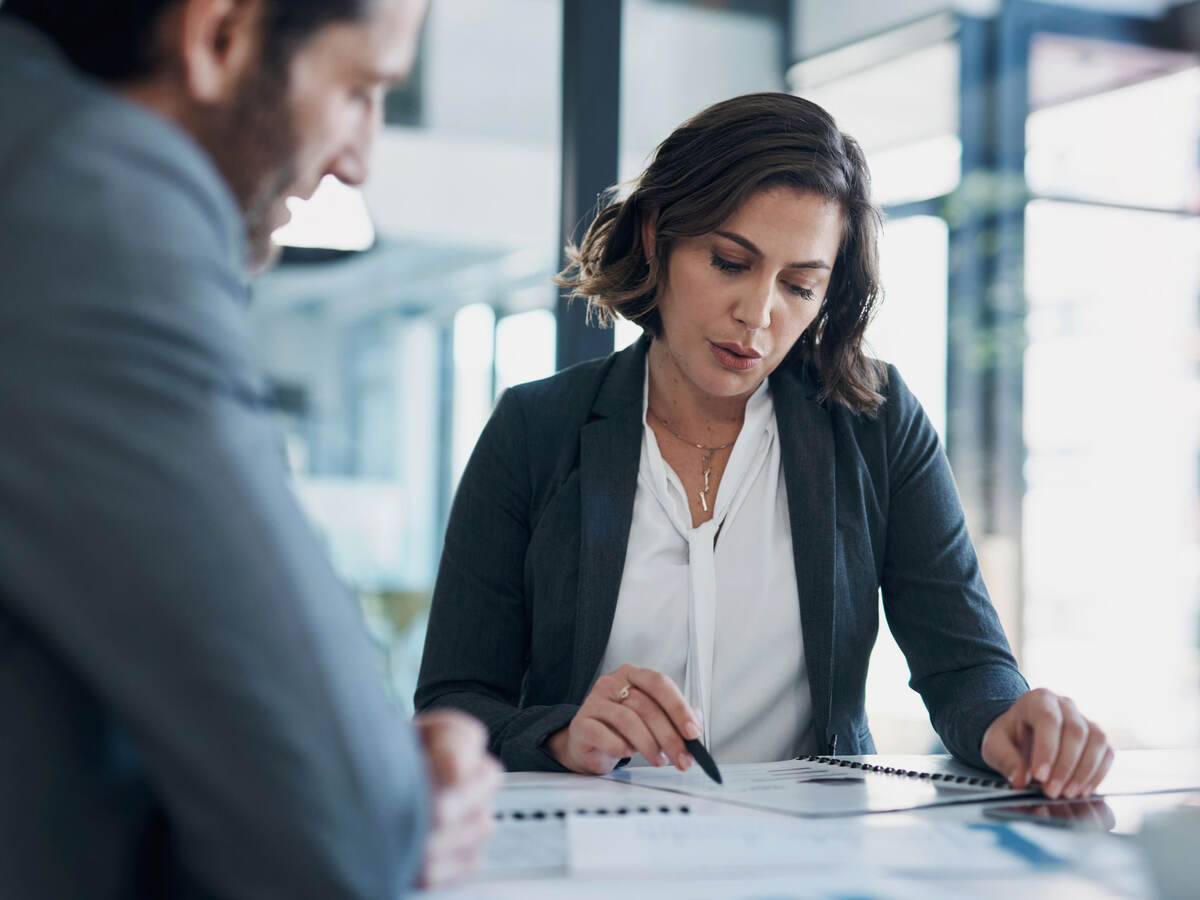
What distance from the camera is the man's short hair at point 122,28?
727 mm

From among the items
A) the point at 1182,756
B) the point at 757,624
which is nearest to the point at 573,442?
the point at 757,624

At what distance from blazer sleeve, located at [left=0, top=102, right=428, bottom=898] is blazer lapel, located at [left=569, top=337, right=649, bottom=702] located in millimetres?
955

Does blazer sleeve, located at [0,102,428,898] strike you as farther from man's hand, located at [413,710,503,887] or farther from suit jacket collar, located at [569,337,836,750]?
suit jacket collar, located at [569,337,836,750]

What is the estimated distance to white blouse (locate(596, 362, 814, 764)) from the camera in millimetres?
1594

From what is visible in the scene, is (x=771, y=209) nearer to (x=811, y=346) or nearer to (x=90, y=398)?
(x=811, y=346)

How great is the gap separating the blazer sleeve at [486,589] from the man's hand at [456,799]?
64cm

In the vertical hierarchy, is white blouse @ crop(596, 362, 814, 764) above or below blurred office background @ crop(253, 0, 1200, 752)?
below

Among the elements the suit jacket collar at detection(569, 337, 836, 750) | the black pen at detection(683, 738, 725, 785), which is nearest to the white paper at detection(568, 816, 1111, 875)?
the black pen at detection(683, 738, 725, 785)

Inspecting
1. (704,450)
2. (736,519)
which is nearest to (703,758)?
(736,519)

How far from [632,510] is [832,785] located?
0.56m

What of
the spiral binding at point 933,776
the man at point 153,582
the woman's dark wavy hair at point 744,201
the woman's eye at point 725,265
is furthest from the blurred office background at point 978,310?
the man at point 153,582

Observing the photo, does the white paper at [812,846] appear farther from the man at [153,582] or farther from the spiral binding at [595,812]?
the man at [153,582]

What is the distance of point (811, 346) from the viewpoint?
1.83 metres

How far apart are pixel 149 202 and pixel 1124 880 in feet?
2.53
